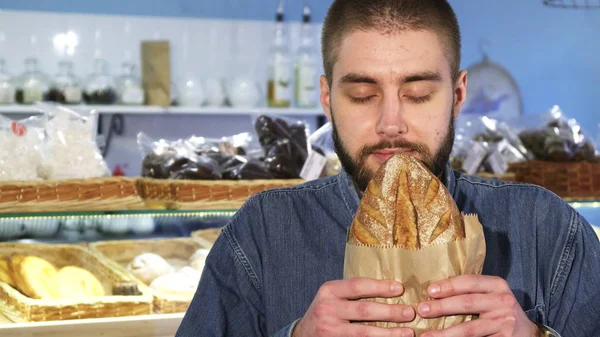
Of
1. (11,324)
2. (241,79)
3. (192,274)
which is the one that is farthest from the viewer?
(241,79)

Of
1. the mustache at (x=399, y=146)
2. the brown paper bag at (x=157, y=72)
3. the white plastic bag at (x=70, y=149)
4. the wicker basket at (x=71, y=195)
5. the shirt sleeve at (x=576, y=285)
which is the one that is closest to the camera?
the mustache at (x=399, y=146)

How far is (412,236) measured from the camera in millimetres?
1149

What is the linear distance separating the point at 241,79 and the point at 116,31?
Answer: 2.92 feet

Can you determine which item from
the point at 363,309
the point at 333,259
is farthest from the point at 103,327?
the point at 363,309

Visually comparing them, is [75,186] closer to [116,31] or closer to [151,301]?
[151,301]

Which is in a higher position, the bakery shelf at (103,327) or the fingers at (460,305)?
the fingers at (460,305)

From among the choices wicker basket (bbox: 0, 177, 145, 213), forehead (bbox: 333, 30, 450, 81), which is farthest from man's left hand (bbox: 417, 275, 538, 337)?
wicker basket (bbox: 0, 177, 145, 213)

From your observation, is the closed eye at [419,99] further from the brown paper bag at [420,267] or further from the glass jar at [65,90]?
the glass jar at [65,90]

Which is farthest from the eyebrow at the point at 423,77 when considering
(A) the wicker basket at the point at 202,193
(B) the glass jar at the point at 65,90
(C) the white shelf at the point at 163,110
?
(B) the glass jar at the point at 65,90

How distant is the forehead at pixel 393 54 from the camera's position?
4.42 feet

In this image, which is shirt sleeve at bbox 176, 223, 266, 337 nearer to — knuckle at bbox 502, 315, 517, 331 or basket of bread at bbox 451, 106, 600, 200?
knuckle at bbox 502, 315, 517, 331

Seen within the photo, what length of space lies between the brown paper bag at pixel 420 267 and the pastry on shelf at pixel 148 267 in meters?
1.38

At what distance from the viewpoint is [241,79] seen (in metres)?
5.31

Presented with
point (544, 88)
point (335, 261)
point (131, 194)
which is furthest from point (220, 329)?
point (544, 88)
